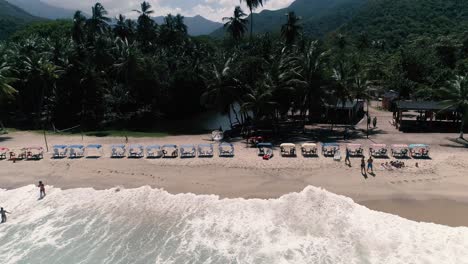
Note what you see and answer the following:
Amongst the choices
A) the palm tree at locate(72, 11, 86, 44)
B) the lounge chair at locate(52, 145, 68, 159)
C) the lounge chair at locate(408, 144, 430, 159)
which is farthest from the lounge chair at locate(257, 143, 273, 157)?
the palm tree at locate(72, 11, 86, 44)

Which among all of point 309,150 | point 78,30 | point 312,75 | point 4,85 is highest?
point 78,30

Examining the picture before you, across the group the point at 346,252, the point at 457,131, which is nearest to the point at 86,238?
the point at 346,252

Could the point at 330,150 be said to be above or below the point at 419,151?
above

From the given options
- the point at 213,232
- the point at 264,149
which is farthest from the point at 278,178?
the point at 213,232

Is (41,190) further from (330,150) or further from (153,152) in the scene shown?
(330,150)

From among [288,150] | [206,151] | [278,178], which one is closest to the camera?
[278,178]

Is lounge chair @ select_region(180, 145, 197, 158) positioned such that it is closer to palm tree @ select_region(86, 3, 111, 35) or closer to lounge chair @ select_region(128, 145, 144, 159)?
lounge chair @ select_region(128, 145, 144, 159)

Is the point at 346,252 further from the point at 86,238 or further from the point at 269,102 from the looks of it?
the point at 269,102
